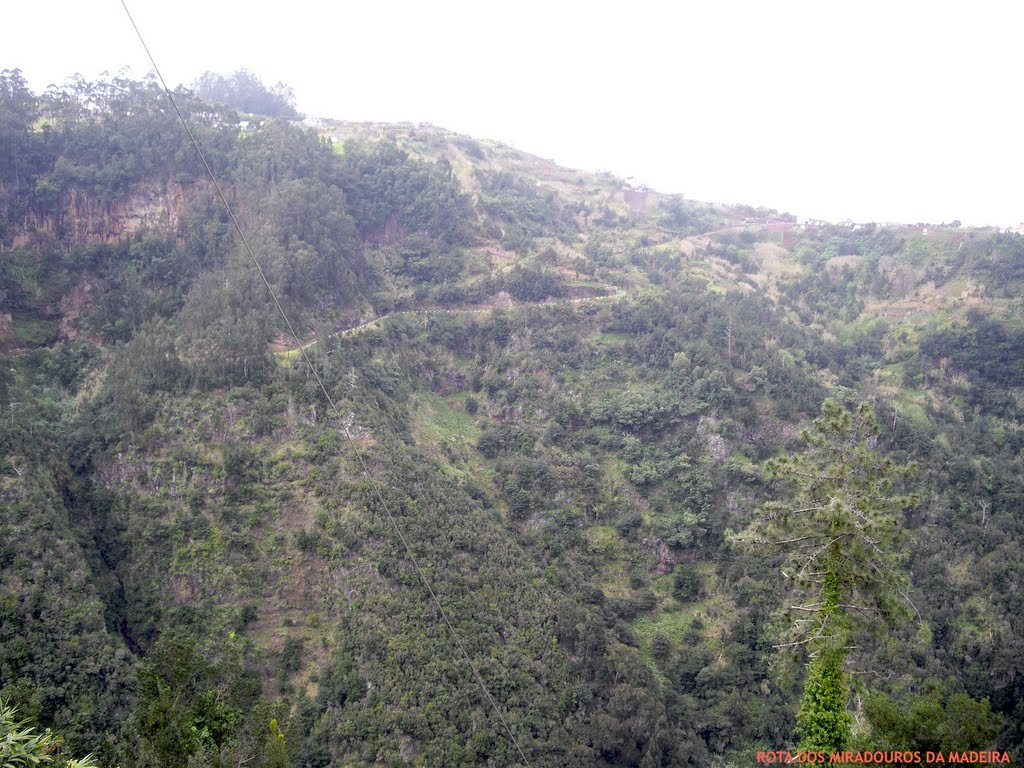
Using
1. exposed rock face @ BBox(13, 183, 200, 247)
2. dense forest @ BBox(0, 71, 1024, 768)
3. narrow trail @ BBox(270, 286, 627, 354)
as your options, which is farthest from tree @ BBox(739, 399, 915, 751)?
exposed rock face @ BBox(13, 183, 200, 247)

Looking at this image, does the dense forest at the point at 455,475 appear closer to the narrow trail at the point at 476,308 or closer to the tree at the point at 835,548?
the tree at the point at 835,548

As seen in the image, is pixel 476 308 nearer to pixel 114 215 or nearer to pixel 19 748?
pixel 114 215

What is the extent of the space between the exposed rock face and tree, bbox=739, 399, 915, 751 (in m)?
36.8

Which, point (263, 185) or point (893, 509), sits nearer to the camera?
point (893, 509)

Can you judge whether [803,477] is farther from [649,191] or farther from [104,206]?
[649,191]

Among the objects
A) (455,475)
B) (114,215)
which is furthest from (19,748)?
(114,215)

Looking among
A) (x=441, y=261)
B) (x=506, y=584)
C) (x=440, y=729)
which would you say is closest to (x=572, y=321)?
(x=441, y=261)

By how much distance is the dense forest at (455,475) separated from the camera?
45.8 feet

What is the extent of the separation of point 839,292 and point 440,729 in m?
36.9

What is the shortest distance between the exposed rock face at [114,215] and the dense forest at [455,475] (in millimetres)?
184

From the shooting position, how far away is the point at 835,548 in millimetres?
10289

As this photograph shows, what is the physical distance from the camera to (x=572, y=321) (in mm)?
38312

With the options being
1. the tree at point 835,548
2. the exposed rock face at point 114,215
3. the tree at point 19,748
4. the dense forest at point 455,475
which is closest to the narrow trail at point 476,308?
the dense forest at point 455,475

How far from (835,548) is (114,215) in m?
39.9
